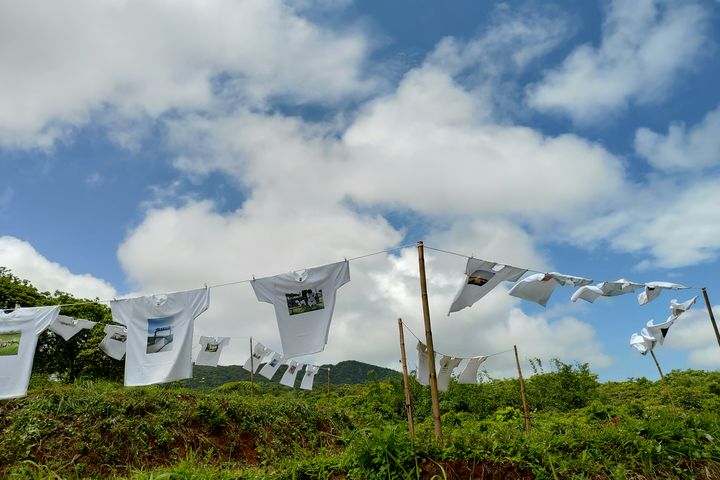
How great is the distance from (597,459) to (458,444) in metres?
1.76

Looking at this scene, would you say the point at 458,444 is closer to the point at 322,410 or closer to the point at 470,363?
the point at 470,363

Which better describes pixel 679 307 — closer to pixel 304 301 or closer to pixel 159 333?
pixel 304 301

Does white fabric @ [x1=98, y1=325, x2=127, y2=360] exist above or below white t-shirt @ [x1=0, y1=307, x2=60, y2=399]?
above

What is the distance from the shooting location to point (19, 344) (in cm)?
845

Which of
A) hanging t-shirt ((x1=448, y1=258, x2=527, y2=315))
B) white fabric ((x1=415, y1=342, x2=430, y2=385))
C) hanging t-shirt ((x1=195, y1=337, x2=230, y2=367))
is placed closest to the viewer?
hanging t-shirt ((x1=448, y1=258, x2=527, y2=315))

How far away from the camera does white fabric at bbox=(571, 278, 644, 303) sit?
28.8 ft

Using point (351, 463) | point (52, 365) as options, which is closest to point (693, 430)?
point (351, 463)

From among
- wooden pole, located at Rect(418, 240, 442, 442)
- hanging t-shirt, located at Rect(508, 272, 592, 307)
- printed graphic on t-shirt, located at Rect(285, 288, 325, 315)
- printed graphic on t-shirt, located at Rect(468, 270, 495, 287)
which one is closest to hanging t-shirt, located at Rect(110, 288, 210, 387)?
printed graphic on t-shirt, located at Rect(285, 288, 325, 315)

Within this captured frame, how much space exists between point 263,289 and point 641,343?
10291mm

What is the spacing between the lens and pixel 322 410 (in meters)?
14.3

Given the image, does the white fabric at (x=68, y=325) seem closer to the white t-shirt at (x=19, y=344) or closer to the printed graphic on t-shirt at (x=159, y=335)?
the white t-shirt at (x=19, y=344)

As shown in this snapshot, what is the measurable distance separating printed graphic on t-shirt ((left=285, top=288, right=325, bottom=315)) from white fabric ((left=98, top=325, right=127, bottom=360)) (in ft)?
16.1

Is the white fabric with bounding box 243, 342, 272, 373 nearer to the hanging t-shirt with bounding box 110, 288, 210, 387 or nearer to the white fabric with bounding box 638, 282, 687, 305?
the hanging t-shirt with bounding box 110, 288, 210, 387

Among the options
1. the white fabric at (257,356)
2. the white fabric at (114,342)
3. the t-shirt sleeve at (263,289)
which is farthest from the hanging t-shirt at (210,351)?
the t-shirt sleeve at (263,289)
